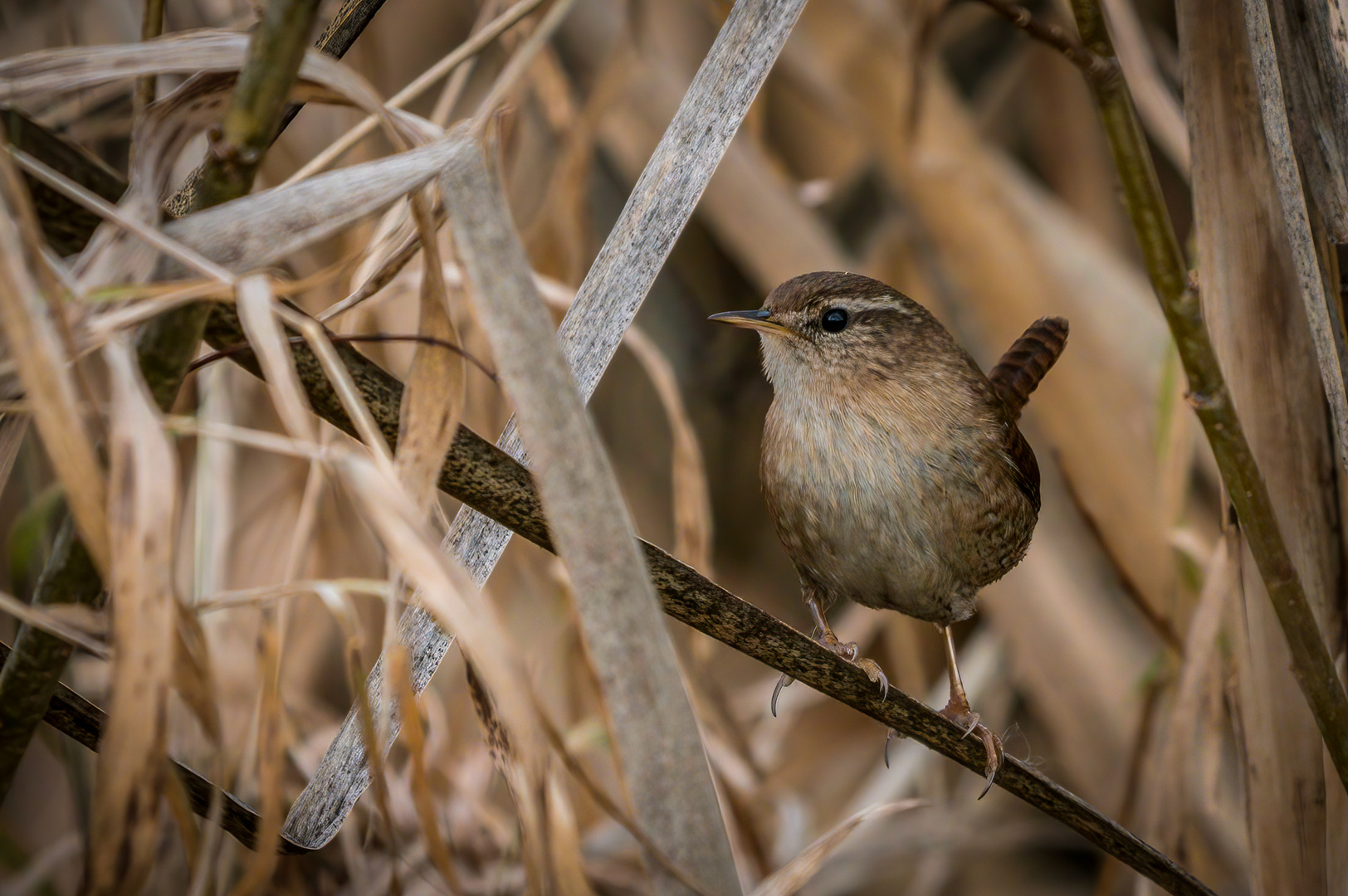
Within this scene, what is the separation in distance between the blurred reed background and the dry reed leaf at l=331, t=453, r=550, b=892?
574mm

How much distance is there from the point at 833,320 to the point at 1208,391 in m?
0.78

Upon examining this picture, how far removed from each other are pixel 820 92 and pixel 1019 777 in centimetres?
204

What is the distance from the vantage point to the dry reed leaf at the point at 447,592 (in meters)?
0.68

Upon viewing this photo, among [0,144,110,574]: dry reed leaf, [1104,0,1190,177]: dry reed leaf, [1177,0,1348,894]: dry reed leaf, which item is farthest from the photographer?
[1104,0,1190,177]: dry reed leaf

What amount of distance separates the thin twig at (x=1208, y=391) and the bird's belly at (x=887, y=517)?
52 cm

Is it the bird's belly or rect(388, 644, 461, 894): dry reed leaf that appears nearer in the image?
rect(388, 644, 461, 894): dry reed leaf

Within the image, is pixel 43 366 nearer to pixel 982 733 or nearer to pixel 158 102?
pixel 158 102

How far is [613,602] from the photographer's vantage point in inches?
27.7

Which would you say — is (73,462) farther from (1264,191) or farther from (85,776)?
(1264,191)

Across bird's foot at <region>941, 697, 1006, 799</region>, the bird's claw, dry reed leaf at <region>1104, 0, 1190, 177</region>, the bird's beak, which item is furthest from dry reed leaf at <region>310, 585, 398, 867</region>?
dry reed leaf at <region>1104, 0, 1190, 177</region>

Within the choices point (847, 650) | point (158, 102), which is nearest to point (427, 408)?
point (158, 102)

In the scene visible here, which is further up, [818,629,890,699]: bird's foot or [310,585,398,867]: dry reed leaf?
[310,585,398,867]: dry reed leaf

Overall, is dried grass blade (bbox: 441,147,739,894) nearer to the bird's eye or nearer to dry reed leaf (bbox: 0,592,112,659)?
dry reed leaf (bbox: 0,592,112,659)

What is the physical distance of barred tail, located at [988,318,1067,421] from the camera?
1905 mm
